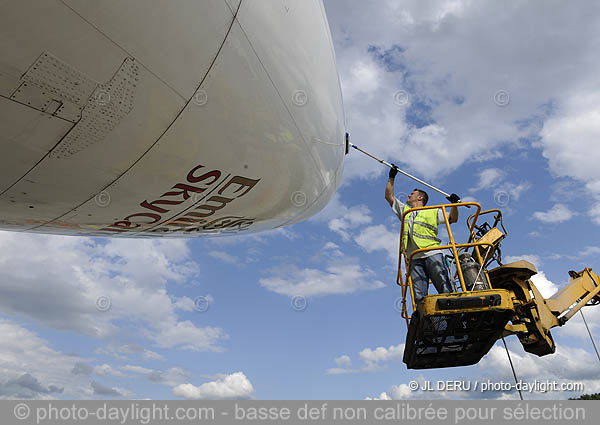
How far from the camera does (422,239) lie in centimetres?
649

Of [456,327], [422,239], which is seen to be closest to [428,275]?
[422,239]

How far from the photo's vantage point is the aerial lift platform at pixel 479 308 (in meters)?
5.00

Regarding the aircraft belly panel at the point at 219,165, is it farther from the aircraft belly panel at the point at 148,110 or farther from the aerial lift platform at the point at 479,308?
the aerial lift platform at the point at 479,308

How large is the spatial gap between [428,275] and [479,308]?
48.2 inches

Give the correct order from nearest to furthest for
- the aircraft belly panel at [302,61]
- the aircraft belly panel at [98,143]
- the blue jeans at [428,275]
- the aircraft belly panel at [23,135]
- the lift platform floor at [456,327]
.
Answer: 1. the aircraft belly panel at [23,135]
2. the aircraft belly panel at [98,143]
3. the aircraft belly panel at [302,61]
4. the lift platform floor at [456,327]
5. the blue jeans at [428,275]

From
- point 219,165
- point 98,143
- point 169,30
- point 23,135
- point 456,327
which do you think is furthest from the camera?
point 456,327

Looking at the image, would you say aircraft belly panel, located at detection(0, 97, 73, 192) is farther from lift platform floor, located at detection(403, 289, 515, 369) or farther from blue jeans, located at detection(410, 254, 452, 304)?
blue jeans, located at detection(410, 254, 452, 304)

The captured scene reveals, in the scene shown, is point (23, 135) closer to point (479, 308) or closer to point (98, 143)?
point (98, 143)

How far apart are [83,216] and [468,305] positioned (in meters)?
4.70

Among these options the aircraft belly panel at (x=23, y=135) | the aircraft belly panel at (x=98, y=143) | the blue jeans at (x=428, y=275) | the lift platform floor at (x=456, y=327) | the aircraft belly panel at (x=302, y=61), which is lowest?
the lift platform floor at (x=456, y=327)

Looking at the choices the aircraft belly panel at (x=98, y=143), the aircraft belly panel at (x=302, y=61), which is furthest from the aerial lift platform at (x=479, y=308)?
the aircraft belly panel at (x=98, y=143)

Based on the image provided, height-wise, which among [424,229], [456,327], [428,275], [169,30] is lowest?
[456,327]

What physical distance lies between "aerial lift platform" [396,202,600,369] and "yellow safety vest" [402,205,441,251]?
20cm

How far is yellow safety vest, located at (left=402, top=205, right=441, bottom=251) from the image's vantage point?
6.46m
